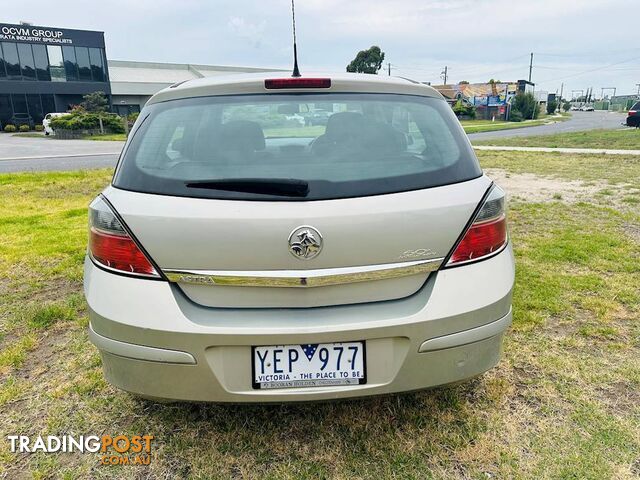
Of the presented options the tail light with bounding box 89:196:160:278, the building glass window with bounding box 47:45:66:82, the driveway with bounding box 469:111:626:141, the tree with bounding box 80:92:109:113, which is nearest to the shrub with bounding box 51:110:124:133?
the tree with bounding box 80:92:109:113

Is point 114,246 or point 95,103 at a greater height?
point 95,103

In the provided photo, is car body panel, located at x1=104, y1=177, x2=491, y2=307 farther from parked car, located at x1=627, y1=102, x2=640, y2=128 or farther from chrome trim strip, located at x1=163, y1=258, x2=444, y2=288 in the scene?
parked car, located at x1=627, y1=102, x2=640, y2=128

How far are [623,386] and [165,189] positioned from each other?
2.42 meters

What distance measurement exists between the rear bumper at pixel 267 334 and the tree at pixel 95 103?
39.2 metres

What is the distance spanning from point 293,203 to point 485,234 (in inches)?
30.9

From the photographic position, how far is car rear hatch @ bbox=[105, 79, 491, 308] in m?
1.62

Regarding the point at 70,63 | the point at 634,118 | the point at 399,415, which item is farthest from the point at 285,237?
the point at 70,63

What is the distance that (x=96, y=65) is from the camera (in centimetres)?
4075

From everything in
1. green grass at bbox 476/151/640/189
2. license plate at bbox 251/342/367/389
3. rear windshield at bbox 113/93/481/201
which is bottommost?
green grass at bbox 476/151/640/189

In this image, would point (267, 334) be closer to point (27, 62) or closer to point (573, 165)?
point (573, 165)

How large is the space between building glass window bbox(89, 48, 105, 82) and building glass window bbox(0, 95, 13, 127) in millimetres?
7046

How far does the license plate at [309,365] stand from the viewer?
1656 millimetres

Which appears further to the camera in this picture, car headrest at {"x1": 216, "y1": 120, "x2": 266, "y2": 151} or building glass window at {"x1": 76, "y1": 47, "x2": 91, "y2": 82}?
building glass window at {"x1": 76, "y1": 47, "x2": 91, "y2": 82}

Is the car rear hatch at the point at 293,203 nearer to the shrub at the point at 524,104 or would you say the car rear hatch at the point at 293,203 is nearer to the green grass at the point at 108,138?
the green grass at the point at 108,138
